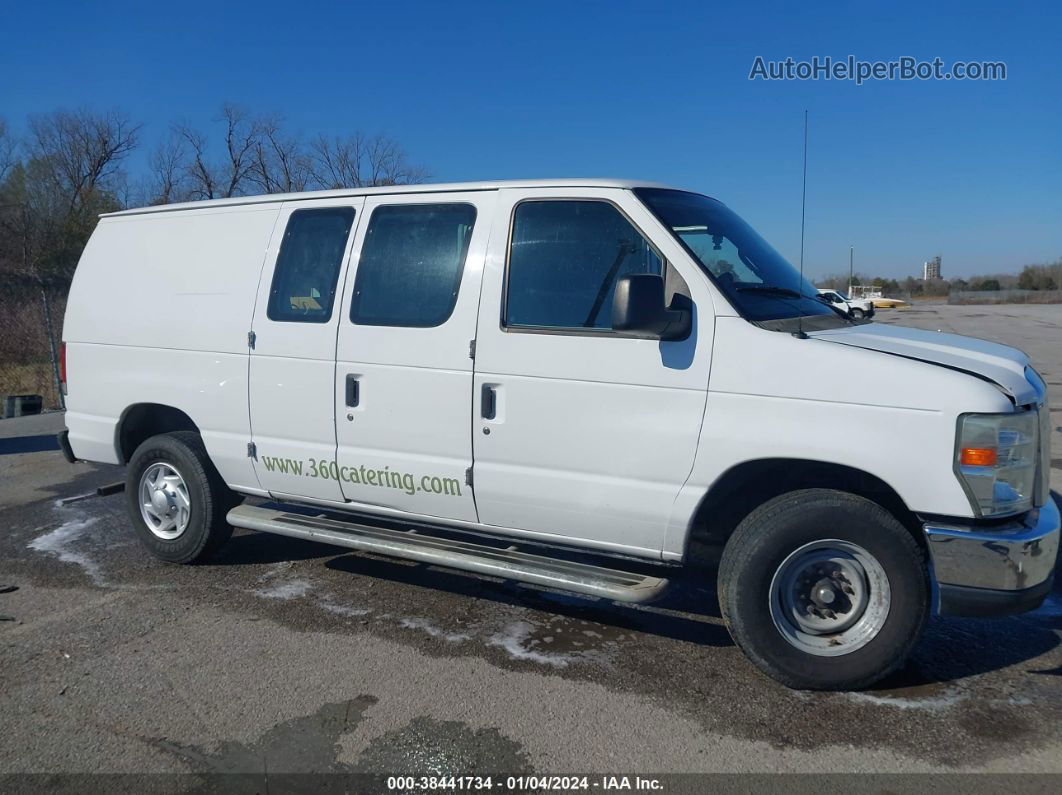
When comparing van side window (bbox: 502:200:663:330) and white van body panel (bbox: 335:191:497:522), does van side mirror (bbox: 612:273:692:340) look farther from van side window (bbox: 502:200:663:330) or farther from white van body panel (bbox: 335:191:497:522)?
white van body panel (bbox: 335:191:497:522)

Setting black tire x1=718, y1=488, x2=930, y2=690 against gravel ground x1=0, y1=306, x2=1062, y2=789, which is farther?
black tire x1=718, y1=488, x2=930, y2=690

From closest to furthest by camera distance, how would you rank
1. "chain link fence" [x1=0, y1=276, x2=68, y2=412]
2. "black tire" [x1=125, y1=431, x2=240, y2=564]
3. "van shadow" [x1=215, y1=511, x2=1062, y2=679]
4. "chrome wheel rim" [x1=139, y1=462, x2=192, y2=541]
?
1. "van shadow" [x1=215, y1=511, x2=1062, y2=679]
2. "black tire" [x1=125, y1=431, x2=240, y2=564]
3. "chrome wheel rim" [x1=139, y1=462, x2=192, y2=541]
4. "chain link fence" [x1=0, y1=276, x2=68, y2=412]

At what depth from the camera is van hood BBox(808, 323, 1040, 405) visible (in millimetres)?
3672

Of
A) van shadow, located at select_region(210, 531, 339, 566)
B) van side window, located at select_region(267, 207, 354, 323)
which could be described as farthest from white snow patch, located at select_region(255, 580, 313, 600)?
van side window, located at select_region(267, 207, 354, 323)

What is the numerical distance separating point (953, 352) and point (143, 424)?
5.06 metres

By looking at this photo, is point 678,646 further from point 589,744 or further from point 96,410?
point 96,410

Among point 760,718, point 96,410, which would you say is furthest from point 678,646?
point 96,410

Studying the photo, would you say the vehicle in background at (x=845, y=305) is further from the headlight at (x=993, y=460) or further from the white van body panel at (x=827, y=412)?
the headlight at (x=993, y=460)

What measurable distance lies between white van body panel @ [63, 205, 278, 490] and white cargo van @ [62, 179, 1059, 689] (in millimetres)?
19

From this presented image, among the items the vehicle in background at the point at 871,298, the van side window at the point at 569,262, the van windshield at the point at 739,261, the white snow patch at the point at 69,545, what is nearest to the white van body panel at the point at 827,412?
the van windshield at the point at 739,261

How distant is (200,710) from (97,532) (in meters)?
3.36

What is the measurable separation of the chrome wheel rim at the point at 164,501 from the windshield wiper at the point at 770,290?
376 cm

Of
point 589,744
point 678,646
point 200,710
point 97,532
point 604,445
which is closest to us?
point 589,744

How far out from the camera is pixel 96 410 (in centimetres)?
595
